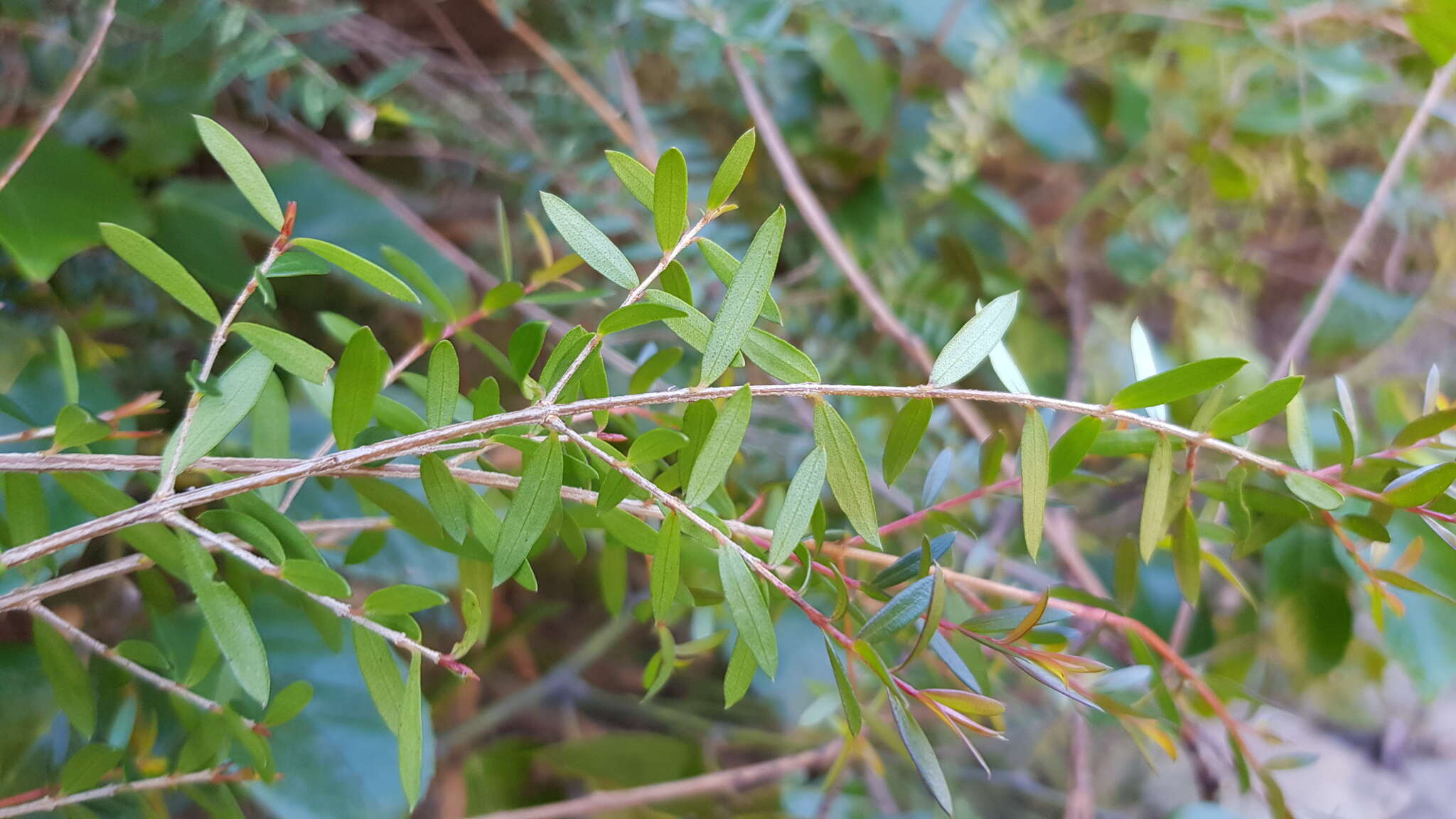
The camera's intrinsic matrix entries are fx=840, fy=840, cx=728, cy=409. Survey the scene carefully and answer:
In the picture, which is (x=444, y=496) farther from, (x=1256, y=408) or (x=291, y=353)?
(x=1256, y=408)

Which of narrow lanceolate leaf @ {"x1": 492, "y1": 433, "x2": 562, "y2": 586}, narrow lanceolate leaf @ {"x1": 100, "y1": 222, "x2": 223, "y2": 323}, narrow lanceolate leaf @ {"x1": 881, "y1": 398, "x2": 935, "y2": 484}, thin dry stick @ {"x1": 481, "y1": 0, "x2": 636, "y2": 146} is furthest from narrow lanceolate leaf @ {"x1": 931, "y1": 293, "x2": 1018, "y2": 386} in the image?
thin dry stick @ {"x1": 481, "y1": 0, "x2": 636, "y2": 146}

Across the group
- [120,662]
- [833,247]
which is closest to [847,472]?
[120,662]

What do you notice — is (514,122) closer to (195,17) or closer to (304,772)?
(195,17)

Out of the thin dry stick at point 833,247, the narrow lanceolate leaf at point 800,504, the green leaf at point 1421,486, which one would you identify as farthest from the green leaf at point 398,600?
the thin dry stick at point 833,247

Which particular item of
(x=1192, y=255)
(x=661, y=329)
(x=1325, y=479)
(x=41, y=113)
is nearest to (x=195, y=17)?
(x=41, y=113)

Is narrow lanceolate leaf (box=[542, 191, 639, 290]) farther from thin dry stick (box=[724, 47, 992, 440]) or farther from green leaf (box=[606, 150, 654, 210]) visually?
thin dry stick (box=[724, 47, 992, 440])

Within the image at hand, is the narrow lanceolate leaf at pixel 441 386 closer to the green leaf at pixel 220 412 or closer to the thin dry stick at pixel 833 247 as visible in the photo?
the green leaf at pixel 220 412
